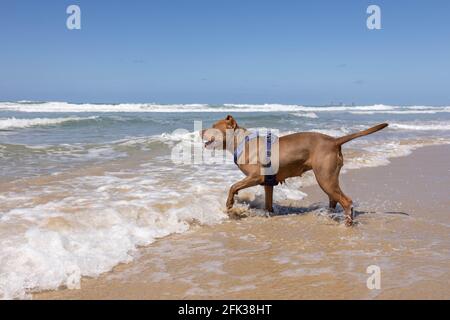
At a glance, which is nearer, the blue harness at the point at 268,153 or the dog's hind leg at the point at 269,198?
the blue harness at the point at 268,153

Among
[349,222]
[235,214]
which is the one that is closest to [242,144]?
[235,214]

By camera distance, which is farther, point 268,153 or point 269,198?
point 269,198

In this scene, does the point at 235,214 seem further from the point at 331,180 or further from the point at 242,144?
the point at 331,180

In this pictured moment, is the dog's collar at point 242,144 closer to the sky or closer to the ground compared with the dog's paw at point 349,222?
closer to the sky

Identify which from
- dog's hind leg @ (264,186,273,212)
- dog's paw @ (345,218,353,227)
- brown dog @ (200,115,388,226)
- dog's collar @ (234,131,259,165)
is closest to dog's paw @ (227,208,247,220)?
brown dog @ (200,115,388,226)

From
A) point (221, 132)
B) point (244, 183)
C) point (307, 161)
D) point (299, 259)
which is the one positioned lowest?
point (299, 259)

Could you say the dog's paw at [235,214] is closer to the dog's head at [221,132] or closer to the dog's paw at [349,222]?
the dog's head at [221,132]

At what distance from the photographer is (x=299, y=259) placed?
416cm

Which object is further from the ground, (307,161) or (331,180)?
(307,161)

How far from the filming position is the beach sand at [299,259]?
135 inches

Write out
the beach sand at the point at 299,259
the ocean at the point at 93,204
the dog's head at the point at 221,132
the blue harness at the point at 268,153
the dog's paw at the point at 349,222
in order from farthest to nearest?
the dog's head at the point at 221,132 < the blue harness at the point at 268,153 < the dog's paw at the point at 349,222 < the ocean at the point at 93,204 < the beach sand at the point at 299,259

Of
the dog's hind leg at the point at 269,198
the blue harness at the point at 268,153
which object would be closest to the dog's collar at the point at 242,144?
the blue harness at the point at 268,153
